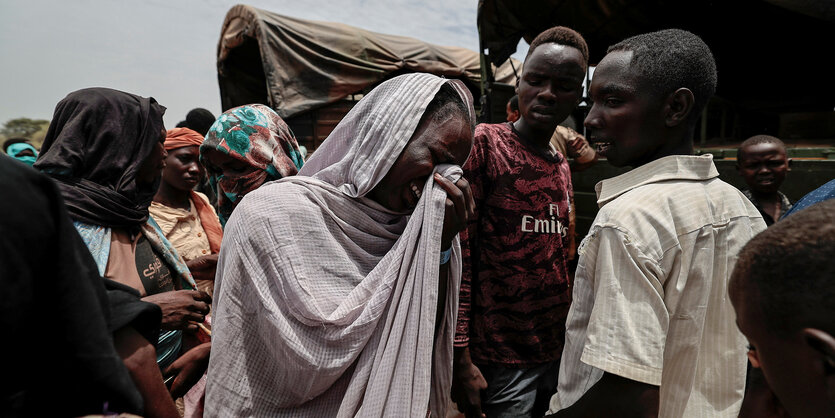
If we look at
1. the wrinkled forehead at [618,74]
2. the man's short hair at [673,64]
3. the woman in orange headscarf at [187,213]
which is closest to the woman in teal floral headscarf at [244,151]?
the woman in orange headscarf at [187,213]

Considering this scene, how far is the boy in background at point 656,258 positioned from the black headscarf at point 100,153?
168cm

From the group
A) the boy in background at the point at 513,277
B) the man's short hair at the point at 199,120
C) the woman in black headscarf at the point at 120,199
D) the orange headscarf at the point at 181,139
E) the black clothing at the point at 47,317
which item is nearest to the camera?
the black clothing at the point at 47,317

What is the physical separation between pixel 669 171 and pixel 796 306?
583 mm

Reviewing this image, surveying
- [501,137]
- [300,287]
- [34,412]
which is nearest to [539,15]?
[501,137]

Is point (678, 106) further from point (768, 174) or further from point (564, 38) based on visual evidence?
point (768, 174)

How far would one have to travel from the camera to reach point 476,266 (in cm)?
200

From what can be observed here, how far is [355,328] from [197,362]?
714mm

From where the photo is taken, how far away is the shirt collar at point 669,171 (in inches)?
47.6

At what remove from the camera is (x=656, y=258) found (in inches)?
42.7

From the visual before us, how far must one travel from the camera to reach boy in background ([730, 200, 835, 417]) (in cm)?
67

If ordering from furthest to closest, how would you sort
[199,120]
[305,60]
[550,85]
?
[305,60] → [199,120] → [550,85]

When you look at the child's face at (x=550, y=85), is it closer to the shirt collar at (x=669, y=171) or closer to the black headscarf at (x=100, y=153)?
the shirt collar at (x=669, y=171)

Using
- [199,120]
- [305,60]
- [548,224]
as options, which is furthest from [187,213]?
[305,60]

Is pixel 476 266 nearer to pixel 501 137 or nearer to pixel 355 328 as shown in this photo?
pixel 501 137
